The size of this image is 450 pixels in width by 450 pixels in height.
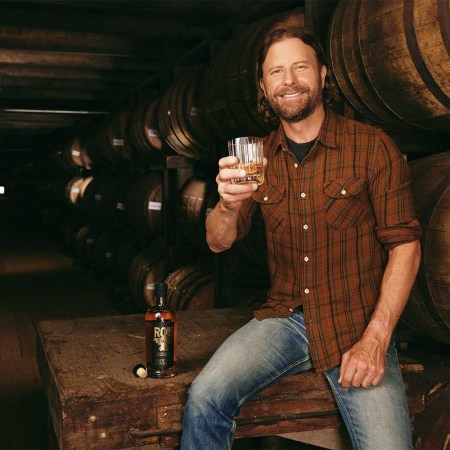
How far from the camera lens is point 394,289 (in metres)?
2.00

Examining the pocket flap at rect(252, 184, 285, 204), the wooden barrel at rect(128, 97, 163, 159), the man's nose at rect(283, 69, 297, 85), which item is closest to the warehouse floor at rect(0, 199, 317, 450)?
the pocket flap at rect(252, 184, 285, 204)

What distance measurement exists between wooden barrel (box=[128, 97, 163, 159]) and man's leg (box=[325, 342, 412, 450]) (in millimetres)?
4058

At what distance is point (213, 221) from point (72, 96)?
25.3ft

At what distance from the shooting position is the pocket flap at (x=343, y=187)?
2.09 meters

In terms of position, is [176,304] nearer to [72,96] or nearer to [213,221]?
[213,221]

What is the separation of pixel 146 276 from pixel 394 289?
13.1 feet

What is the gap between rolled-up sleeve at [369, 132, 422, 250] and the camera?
2.03 metres

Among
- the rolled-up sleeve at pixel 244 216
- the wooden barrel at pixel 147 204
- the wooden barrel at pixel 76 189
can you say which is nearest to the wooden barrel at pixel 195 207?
the wooden barrel at pixel 147 204

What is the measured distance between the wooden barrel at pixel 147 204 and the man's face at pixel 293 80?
359 cm

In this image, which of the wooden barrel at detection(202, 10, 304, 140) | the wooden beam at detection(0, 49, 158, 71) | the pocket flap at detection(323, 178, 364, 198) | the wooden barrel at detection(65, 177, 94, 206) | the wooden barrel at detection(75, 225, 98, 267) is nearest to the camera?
the pocket flap at detection(323, 178, 364, 198)

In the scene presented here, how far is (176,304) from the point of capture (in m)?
4.67

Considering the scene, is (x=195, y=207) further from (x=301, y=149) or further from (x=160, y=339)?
(x=160, y=339)

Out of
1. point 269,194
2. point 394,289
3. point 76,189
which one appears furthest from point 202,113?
point 76,189

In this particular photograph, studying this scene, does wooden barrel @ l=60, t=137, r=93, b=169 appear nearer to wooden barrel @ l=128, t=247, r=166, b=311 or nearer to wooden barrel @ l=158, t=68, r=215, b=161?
wooden barrel @ l=128, t=247, r=166, b=311
